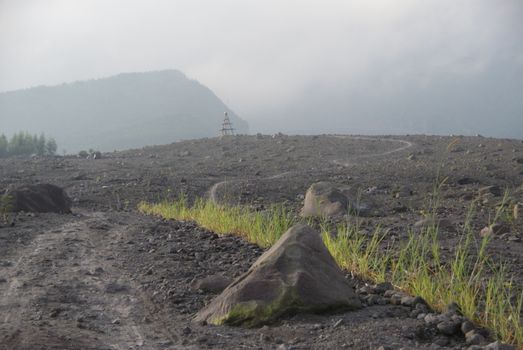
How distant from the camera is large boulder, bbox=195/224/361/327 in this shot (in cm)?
449

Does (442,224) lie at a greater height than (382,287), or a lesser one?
greater

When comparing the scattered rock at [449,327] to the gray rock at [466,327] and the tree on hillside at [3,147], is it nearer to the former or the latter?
the gray rock at [466,327]

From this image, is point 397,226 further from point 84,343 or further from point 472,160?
point 472,160

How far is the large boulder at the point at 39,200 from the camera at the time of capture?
42.8 feet

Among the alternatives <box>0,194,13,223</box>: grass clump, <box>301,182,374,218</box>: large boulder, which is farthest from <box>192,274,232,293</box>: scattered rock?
<box>0,194,13,223</box>: grass clump

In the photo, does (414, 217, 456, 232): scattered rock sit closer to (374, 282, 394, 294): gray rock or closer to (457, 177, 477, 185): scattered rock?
(374, 282, 394, 294): gray rock

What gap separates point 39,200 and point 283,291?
1040 cm

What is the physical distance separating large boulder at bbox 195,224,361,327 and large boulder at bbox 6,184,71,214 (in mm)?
9192

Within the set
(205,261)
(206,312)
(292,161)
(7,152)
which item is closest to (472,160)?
(292,161)

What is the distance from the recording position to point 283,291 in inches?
180

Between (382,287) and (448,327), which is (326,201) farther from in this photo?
(448,327)

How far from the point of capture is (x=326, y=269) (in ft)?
16.2

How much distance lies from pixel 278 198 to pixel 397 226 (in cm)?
863

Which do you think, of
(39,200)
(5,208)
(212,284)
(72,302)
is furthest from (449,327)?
(39,200)
